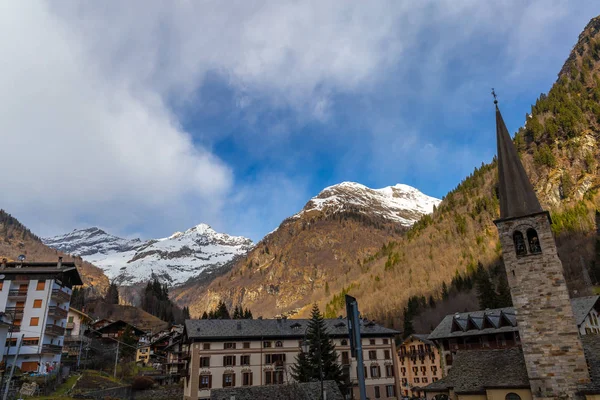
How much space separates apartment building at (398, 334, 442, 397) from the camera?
79.2 meters

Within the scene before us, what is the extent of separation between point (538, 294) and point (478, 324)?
1429 inches

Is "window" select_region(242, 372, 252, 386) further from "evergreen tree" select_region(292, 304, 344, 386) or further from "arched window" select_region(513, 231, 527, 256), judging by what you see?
"arched window" select_region(513, 231, 527, 256)

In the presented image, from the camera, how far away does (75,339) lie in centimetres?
7338

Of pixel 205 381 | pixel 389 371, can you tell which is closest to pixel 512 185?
pixel 389 371

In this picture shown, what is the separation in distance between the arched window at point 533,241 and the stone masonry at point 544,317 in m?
0.31

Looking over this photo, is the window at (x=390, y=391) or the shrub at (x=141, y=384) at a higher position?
the shrub at (x=141, y=384)

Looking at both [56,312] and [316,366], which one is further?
[56,312]

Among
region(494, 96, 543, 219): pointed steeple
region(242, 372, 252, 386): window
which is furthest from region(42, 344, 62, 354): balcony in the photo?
region(494, 96, 543, 219): pointed steeple

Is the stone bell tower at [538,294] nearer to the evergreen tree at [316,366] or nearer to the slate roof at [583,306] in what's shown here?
the evergreen tree at [316,366]

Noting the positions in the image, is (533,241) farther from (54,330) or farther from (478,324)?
(54,330)

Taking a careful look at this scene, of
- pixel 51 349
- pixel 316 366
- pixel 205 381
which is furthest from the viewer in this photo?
pixel 51 349

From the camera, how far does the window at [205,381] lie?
58.6 metres

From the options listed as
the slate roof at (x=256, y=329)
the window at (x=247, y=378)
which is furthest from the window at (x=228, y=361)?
the slate roof at (x=256, y=329)

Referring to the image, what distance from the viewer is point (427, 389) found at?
131 ft
